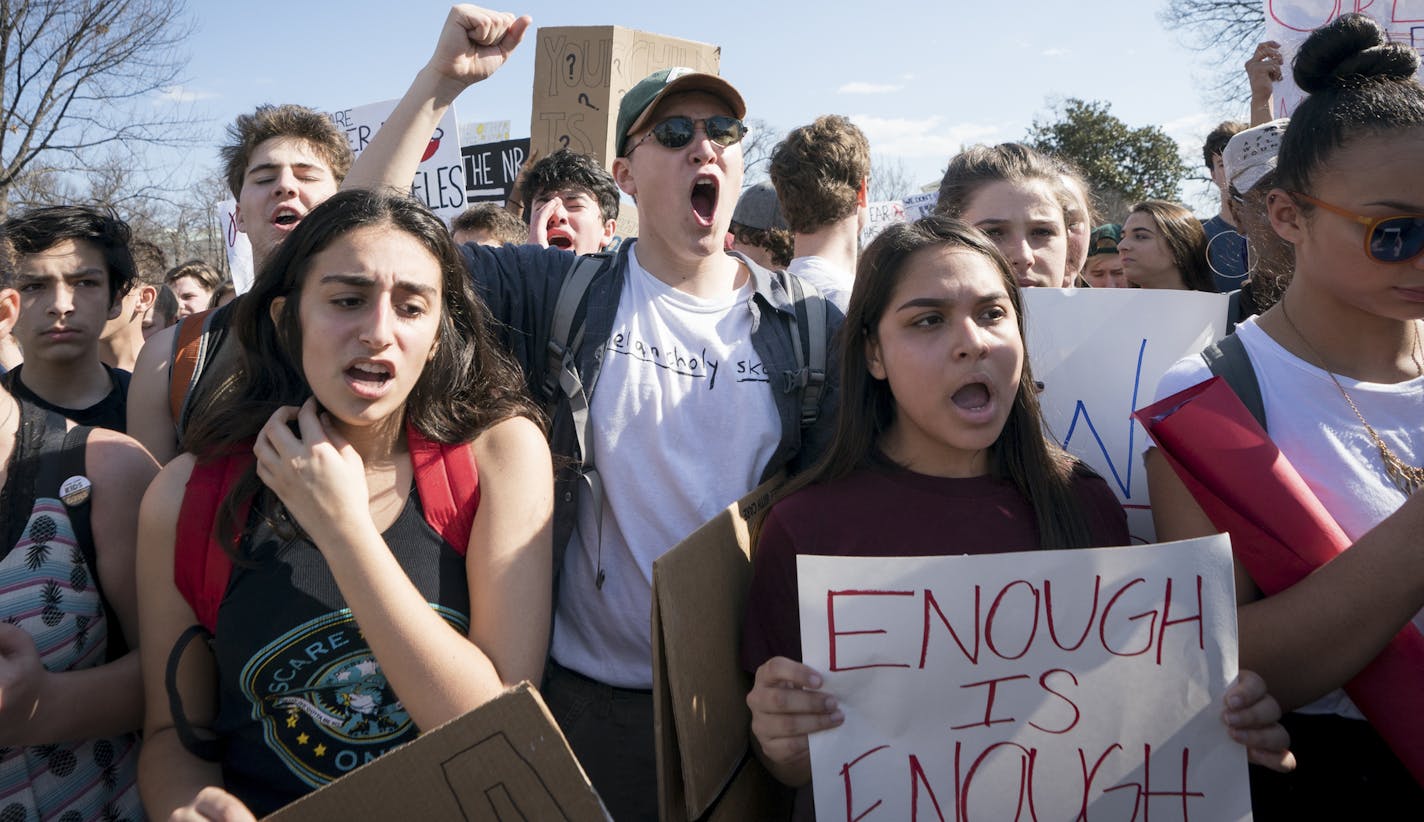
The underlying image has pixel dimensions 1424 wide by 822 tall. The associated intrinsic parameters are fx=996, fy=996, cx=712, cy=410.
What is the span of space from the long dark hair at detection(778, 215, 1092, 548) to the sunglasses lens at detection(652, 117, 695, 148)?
653mm

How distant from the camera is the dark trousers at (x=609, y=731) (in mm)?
2309

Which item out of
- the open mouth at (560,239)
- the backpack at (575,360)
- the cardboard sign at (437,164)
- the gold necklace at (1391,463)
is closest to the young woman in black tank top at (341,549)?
the backpack at (575,360)

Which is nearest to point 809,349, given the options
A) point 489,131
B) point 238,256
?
point 238,256

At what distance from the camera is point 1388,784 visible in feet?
5.72

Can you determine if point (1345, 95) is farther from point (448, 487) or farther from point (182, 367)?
point (182, 367)

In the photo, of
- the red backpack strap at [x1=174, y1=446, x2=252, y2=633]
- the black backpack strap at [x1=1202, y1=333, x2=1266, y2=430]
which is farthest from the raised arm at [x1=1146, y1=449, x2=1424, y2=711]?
the red backpack strap at [x1=174, y1=446, x2=252, y2=633]

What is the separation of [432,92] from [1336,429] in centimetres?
215

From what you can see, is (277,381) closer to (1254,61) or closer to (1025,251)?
(1025,251)

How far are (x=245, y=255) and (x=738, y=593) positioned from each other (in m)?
5.66

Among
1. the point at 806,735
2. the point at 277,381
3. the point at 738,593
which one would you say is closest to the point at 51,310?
the point at 277,381

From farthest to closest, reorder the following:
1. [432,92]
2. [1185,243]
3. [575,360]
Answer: [1185,243], [432,92], [575,360]

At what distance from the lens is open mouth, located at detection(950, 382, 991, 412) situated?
2012 millimetres

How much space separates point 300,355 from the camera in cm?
203

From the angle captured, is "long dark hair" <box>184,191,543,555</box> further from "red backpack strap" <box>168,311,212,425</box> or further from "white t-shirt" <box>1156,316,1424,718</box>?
"white t-shirt" <box>1156,316,1424,718</box>
